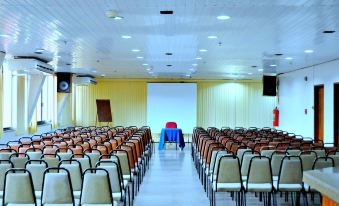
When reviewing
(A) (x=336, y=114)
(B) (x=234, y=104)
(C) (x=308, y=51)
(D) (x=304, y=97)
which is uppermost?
(C) (x=308, y=51)

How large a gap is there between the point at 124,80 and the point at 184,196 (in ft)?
55.5

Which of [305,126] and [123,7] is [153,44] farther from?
[305,126]

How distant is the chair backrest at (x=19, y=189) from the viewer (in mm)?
5527

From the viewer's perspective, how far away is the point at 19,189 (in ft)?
18.2

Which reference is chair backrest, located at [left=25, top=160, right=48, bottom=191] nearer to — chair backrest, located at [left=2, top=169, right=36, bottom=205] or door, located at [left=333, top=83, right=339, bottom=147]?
chair backrest, located at [left=2, top=169, right=36, bottom=205]

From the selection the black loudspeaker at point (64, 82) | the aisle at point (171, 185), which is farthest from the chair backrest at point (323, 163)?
the black loudspeaker at point (64, 82)

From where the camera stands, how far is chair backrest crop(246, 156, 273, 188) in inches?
271

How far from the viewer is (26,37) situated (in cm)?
978

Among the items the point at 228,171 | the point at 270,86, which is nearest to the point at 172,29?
the point at 228,171

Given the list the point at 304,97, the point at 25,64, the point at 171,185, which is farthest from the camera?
the point at 304,97

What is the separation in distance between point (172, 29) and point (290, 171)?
3422 millimetres

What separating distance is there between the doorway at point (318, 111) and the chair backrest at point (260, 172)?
379 inches

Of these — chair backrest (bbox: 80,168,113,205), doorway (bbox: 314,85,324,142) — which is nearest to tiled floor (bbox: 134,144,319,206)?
chair backrest (bbox: 80,168,113,205)

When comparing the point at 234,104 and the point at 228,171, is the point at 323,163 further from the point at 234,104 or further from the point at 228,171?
the point at 234,104
